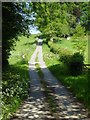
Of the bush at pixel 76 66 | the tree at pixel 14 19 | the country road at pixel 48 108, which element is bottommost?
the country road at pixel 48 108

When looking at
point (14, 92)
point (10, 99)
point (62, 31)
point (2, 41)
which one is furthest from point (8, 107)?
point (62, 31)

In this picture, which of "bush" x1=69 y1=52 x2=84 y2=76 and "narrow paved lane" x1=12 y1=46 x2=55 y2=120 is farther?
"bush" x1=69 y1=52 x2=84 y2=76

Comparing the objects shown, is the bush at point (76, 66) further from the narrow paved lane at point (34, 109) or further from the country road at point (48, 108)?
the narrow paved lane at point (34, 109)

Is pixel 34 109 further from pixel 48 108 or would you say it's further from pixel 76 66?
pixel 76 66

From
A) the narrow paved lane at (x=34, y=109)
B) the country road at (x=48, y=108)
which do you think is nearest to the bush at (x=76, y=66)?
the country road at (x=48, y=108)

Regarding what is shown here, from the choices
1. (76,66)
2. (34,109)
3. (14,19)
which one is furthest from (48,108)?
(76,66)

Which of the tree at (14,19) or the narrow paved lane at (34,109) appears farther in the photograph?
the tree at (14,19)

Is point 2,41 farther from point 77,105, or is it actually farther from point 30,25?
point 77,105

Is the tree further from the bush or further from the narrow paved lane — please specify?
the bush

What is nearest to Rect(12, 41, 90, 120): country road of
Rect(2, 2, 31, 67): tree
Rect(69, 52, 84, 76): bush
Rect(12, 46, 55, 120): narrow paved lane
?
Rect(12, 46, 55, 120): narrow paved lane

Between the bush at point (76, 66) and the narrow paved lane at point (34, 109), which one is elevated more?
the bush at point (76, 66)

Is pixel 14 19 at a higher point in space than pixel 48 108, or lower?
higher

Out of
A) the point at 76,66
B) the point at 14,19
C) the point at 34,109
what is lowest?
the point at 34,109

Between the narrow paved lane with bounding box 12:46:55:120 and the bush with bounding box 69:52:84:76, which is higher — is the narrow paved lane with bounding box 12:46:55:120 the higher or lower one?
the lower one
